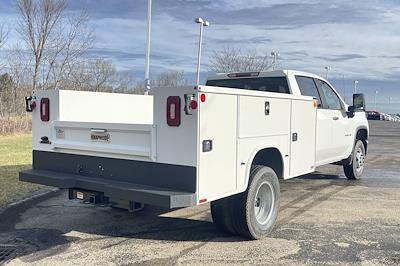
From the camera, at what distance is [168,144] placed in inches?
186

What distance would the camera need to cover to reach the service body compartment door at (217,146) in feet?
15.1

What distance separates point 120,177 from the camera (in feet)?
17.0

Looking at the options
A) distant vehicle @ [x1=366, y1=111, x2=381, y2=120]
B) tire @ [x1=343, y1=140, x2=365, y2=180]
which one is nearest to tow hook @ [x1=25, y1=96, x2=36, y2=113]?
tire @ [x1=343, y1=140, x2=365, y2=180]

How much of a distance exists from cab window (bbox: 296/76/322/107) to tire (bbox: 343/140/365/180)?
2.43m

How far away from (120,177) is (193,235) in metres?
1.32

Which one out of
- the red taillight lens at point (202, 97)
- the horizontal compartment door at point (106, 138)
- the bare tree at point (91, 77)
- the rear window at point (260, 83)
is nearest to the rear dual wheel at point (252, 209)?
the horizontal compartment door at point (106, 138)

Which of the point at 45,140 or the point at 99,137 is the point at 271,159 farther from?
the point at 45,140

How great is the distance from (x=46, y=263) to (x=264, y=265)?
7.48 feet

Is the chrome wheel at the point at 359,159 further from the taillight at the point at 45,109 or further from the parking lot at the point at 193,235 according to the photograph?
the taillight at the point at 45,109

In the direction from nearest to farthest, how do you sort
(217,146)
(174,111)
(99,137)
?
1. (174,111)
2. (217,146)
3. (99,137)

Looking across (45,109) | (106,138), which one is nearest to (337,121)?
(106,138)

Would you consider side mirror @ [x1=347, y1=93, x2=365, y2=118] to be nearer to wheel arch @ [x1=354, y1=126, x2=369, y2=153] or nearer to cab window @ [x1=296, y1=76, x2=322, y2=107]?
→ wheel arch @ [x1=354, y1=126, x2=369, y2=153]

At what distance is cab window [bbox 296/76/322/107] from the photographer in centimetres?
771

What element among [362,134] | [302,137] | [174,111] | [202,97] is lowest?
[362,134]
